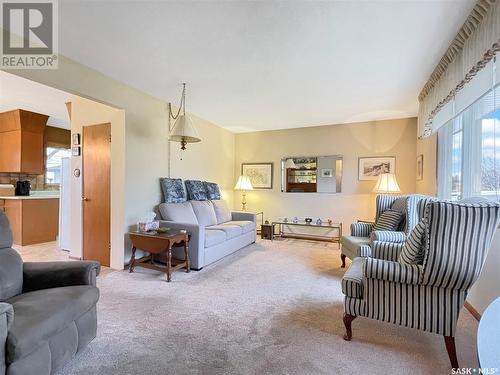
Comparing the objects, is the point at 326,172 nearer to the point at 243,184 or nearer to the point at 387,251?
the point at 243,184

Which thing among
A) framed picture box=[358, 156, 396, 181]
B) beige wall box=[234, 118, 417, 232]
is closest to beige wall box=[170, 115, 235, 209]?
beige wall box=[234, 118, 417, 232]

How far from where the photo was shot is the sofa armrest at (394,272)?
1638mm

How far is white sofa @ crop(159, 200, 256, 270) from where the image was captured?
3396mm

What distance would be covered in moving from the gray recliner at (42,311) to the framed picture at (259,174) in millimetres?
4382

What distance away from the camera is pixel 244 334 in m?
1.92

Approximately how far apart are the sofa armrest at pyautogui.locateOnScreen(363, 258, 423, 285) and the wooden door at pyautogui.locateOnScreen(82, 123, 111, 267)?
3.24 meters

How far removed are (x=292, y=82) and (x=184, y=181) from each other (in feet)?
7.94

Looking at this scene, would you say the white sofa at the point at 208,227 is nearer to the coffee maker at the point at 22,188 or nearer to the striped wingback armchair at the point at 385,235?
the striped wingback armchair at the point at 385,235

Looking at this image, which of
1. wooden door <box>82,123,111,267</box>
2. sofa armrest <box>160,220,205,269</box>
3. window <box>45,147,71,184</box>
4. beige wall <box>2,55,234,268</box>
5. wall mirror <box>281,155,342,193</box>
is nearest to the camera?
beige wall <box>2,55,234,268</box>

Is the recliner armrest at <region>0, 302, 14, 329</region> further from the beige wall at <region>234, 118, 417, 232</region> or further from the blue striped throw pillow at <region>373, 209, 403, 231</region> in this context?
the beige wall at <region>234, 118, 417, 232</region>

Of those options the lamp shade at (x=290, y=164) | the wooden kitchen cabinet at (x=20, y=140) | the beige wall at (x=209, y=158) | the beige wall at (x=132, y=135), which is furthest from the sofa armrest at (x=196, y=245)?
the wooden kitchen cabinet at (x=20, y=140)

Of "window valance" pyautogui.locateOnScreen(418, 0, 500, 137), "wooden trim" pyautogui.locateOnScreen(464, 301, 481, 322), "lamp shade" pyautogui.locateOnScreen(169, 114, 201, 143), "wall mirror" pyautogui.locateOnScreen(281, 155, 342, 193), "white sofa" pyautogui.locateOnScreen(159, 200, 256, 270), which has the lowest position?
"wooden trim" pyautogui.locateOnScreen(464, 301, 481, 322)

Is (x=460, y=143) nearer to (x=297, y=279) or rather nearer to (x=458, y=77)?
(x=458, y=77)

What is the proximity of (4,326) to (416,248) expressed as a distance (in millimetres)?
2321
